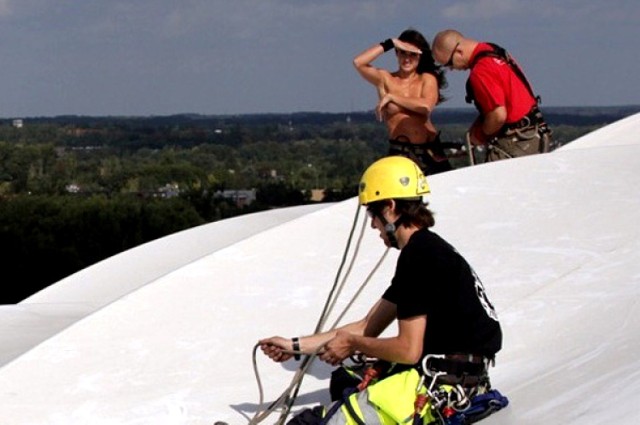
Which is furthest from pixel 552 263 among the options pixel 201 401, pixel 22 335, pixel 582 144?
pixel 582 144

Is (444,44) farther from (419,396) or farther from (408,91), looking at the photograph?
(419,396)

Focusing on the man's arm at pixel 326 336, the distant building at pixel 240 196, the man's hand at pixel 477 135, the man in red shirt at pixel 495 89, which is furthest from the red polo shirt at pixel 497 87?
the distant building at pixel 240 196

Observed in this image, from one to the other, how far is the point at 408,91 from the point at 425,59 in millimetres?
297

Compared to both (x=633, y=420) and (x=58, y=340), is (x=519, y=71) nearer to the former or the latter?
(x=58, y=340)

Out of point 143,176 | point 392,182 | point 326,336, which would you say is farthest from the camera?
point 143,176

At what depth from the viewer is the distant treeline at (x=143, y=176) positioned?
4528 cm

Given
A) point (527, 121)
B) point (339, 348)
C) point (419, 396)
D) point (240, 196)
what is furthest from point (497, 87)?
point (240, 196)

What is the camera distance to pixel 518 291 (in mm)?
8328

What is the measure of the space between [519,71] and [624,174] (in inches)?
52.1

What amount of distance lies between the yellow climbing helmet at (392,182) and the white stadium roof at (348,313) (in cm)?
121

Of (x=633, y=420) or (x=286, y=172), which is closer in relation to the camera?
(x=633, y=420)

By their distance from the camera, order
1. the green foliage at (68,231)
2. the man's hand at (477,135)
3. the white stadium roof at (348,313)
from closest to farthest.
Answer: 1. the white stadium roof at (348,313)
2. the man's hand at (477,135)
3. the green foliage at (68,231)

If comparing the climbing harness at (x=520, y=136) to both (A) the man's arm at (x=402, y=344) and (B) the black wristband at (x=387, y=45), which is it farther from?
(A) the man's arm at (x=402, y=344)

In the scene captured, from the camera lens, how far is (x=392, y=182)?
17.7 feet
